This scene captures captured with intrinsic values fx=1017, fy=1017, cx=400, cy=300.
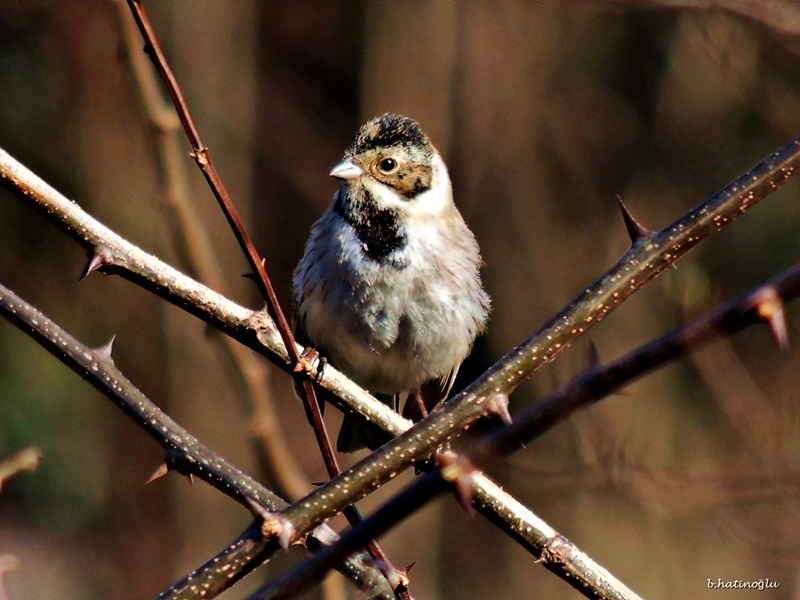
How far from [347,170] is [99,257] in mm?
1573

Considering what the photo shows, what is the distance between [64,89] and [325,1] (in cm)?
195

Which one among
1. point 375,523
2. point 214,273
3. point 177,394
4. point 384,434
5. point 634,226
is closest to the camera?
point 375,523

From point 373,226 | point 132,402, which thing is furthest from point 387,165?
point 132,402

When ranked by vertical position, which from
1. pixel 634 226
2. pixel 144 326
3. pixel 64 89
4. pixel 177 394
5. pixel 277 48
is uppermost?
pixel 277 48

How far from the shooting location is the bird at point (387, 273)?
343 cm

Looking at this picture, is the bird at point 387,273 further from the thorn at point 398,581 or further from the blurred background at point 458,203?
the blurred background at point 458,203

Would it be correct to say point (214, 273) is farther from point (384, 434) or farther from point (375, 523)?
point (375, 523)

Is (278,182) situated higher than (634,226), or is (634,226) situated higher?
(278,182)

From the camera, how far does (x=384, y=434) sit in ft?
8.59

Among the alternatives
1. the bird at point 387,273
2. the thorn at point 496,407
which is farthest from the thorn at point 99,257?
the bird at point 387,273

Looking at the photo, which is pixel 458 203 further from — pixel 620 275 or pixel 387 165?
pixel 620 275

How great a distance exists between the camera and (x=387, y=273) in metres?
3.43

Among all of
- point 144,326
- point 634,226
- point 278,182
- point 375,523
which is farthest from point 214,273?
point 278,182

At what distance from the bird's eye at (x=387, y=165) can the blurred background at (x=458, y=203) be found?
9.30 feet
